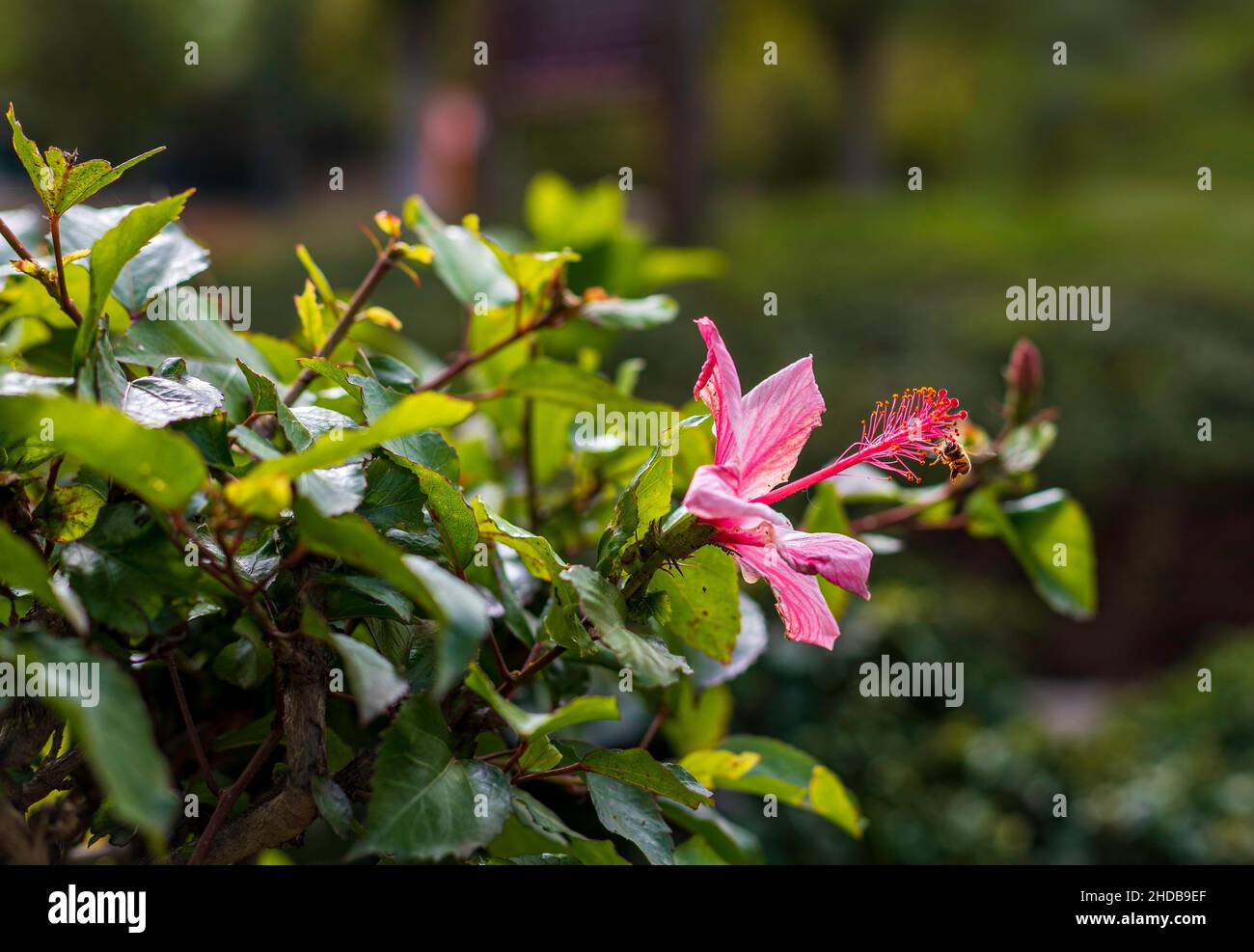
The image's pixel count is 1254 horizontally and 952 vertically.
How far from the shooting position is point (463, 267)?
2.16ft

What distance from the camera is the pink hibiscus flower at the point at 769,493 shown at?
0.40 m

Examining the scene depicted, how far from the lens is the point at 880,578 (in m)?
3.17

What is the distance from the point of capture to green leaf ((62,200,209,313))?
512 millimetres

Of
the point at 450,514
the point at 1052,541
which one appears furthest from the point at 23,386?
the point at 1052,541

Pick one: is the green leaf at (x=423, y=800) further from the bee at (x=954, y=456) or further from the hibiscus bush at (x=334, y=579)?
the bee at (x=954, y=456)

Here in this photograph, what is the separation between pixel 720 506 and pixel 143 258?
0.33m

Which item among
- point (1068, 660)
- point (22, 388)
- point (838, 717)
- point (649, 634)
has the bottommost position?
point (1068, 660)

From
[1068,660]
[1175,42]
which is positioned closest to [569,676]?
[1068,660]

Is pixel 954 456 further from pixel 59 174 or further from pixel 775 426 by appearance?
pixel 59 174

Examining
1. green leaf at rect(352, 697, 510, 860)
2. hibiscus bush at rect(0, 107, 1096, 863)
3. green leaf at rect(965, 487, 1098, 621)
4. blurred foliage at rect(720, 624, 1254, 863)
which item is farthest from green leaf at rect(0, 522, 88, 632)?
blurred foliage at rect(720, 624, 1254, 863)

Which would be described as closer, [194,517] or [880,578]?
[194,517]

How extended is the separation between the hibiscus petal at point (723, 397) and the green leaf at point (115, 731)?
23cm
